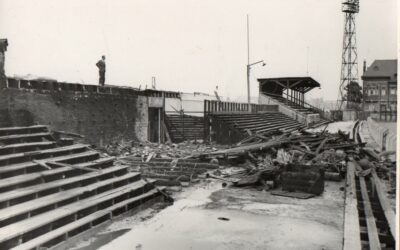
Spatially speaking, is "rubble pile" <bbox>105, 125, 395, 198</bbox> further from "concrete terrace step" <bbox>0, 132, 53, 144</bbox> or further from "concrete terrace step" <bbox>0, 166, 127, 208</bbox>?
→ "concrete terrace step" <bbox>0, 132, 53, 144</bbox>

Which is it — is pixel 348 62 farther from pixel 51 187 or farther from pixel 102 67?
pixel 51 187

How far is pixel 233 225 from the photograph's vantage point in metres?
7.11

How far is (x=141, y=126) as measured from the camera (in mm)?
22828

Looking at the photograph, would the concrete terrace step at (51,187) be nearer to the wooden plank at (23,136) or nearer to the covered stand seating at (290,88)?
the wooden plank at (23,136)

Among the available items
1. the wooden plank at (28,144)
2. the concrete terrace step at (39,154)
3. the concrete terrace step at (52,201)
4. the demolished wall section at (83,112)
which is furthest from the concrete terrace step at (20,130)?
the demolished wall section at (83,112)

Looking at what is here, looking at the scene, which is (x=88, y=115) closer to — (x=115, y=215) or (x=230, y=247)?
(x=115, y=215)

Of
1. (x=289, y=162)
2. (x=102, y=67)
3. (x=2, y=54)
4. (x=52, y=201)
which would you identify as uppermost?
(x=102, y=67)

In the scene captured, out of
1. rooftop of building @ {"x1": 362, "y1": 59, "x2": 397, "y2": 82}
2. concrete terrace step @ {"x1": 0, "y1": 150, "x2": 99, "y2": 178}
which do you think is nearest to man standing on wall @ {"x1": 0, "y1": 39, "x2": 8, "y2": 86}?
concrete terrace step @ {"x1": 0, "y1": 150, "x2": 99, "y2": 178}

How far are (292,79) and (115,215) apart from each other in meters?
33.9

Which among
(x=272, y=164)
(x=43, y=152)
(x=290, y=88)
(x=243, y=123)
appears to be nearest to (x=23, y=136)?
(x=43, y=152)

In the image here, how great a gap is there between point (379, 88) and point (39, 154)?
57507 millimetres

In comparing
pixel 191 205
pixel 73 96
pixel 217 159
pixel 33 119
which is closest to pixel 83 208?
pixel 191 205

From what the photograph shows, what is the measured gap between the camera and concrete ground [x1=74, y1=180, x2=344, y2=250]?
6.20m

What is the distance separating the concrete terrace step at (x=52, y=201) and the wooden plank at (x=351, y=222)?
186 inches
